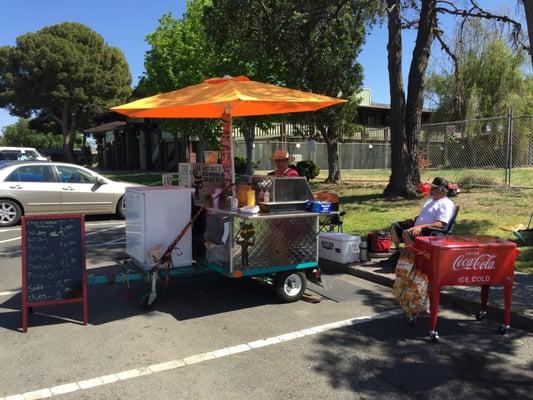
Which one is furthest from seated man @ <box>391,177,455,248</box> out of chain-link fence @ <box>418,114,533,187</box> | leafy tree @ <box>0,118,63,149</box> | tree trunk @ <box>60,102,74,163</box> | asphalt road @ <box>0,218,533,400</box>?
leafy tree @ <box>0,118,63,149</box>

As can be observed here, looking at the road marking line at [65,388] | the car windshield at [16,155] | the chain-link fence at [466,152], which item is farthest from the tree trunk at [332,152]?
the road marking line at [65,388]

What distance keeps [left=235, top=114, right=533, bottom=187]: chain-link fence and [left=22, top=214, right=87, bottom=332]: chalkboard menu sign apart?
12665mm

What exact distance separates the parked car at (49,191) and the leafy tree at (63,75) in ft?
109

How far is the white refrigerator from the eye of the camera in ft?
19.1

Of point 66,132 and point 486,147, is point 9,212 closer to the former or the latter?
point 486,147

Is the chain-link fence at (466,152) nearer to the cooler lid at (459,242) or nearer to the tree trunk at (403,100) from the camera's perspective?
the tree trunk at (403,100)

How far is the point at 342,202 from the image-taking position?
14.0 metres

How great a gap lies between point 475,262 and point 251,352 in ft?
7.41

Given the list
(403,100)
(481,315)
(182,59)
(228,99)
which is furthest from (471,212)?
(182,59)

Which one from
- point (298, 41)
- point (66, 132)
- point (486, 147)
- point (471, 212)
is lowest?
point (471, 212)

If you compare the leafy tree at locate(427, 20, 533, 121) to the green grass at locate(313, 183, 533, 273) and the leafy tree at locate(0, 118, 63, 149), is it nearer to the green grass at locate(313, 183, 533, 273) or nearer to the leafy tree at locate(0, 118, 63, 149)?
the green grass at locate(313, 183, 533, 273)

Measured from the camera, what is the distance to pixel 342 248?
7660 millimetres

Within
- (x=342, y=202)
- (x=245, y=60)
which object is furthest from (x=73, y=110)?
(x=342, y=202)

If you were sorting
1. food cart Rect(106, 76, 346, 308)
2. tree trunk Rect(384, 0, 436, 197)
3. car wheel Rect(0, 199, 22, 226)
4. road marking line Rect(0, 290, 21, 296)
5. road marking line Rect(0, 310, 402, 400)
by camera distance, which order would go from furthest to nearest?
tree trunk Rect(384, 0, 436, 197) < car wheel Rect(0, 199, 22, 226) < road marking line Rect(0, 290, 21, 296) < food cart Rect(106, 76, 346, 308) < road marking line Rect(0, 310, 402, 400)
